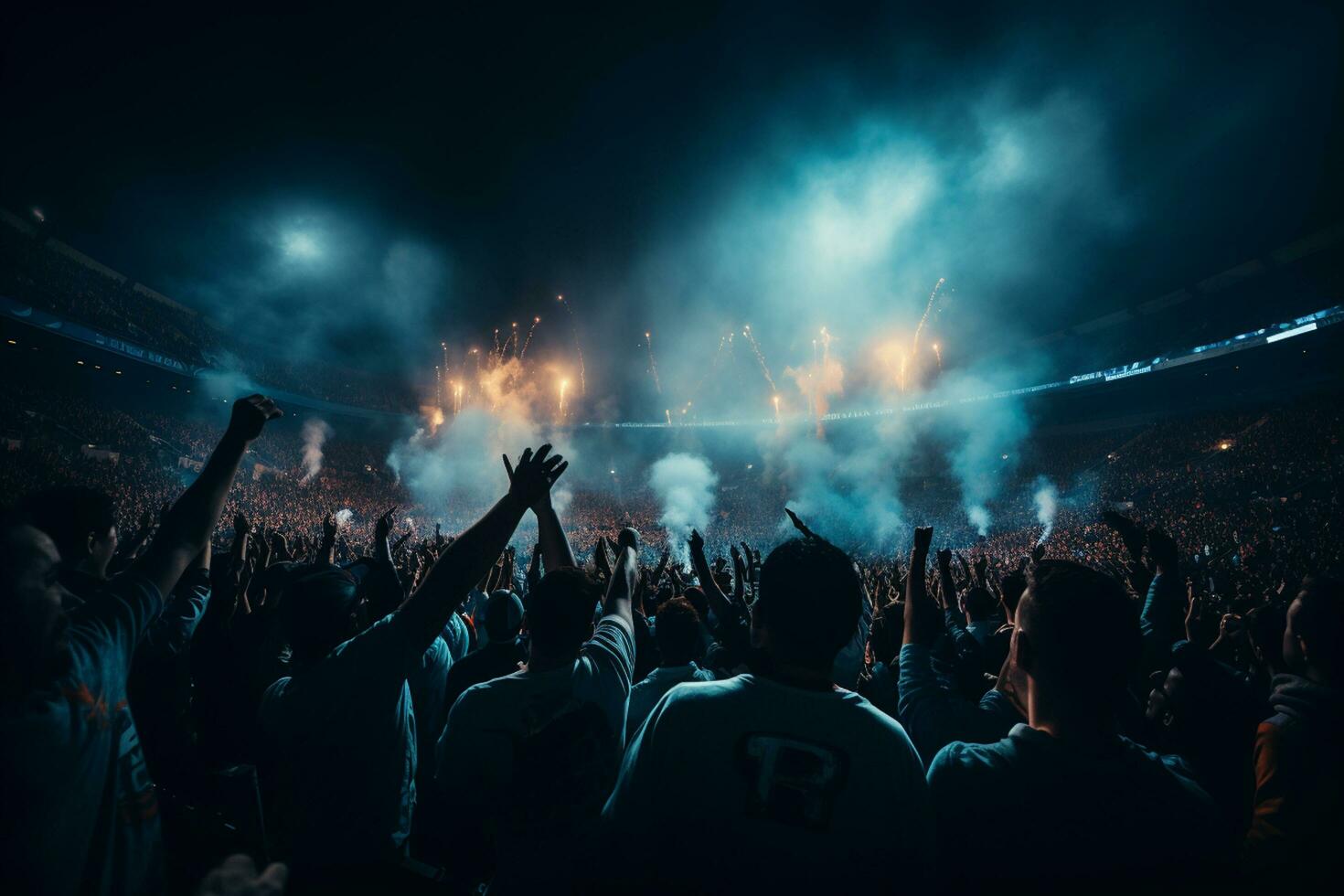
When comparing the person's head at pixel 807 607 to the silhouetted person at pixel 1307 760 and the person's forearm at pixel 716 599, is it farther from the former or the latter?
the person's forearm at pixel 716 599

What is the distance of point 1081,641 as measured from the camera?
1.49m

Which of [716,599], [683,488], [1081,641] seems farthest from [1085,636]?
[683,488]

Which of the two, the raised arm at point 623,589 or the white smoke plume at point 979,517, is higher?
the white smoke plume at point 979,517

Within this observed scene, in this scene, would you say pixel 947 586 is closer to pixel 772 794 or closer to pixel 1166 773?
pixel 1166 773

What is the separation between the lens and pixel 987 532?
2939 cm

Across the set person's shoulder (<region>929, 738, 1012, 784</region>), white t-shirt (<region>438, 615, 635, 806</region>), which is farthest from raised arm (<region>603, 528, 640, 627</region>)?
person's shoulder (<region>929, 738, 1012, 784</region>)

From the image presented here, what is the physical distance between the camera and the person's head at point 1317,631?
2025 millimetres

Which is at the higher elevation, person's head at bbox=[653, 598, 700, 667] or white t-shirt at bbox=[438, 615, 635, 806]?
person's head at bbox=[653, 598, 700, 667]

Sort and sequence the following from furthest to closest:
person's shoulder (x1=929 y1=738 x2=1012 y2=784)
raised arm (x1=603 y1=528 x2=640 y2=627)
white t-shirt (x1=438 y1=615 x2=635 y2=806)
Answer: raised arm (x1=603 y1=528 x2=640 y2=627) → white t-shirt (x1=438 y1=615 x2=635 y2=806) → person's shoulder (x1=929 y1=738 x2=1012 y2=784)

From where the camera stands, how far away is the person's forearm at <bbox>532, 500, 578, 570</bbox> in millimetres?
2506

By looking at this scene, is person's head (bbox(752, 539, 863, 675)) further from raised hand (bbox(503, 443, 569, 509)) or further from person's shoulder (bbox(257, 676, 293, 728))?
→ person's shoulder (bbox(257, 676, 293, 728))

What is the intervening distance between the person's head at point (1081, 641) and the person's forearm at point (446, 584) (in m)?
1.69

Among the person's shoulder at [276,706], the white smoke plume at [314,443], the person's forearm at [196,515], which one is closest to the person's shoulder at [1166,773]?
the person's shoulder at [276,706]

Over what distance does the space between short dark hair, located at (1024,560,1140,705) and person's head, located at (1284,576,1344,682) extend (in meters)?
1.35
